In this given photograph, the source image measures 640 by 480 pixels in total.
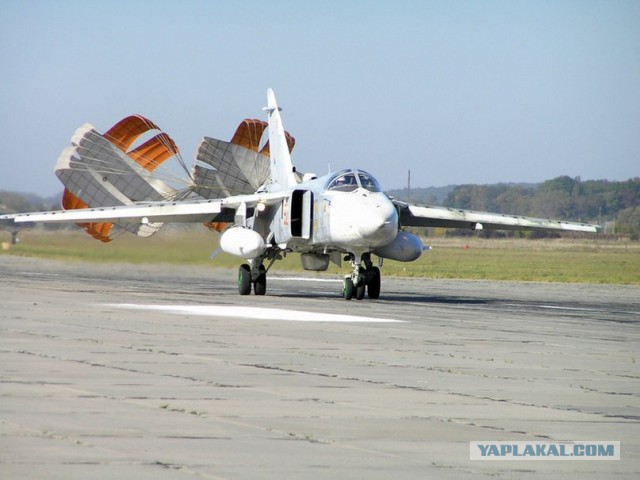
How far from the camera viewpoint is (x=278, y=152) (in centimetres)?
3136

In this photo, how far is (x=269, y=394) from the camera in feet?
33.3

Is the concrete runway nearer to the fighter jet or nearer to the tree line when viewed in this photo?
the fighter jet

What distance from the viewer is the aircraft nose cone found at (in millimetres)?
23797

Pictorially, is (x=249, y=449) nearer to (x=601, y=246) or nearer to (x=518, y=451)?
(x=518, y=451)

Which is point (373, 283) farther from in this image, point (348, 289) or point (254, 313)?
point (254, 313)

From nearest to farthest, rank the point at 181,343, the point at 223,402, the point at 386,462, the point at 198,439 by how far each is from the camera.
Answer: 1. the point at 386,462
2. the point at 198,439
3. the point at 223,402
4. the point at 181,343


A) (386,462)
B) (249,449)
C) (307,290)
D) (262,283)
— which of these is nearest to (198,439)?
(249,449)

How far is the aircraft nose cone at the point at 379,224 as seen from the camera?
23.8m

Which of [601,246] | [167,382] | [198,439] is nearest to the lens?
[198,439]

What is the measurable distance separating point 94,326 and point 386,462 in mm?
10736

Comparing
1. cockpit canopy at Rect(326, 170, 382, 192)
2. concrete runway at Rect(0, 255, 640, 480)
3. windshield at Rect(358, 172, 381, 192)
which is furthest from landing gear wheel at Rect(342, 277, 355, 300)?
concrete runway at Rect(0, 255, 640, 480)

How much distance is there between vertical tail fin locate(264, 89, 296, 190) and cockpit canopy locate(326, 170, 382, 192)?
13.1 ft

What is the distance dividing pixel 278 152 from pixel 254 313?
35.9 ft

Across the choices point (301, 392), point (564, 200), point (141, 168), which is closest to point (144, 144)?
point (141, 168)
